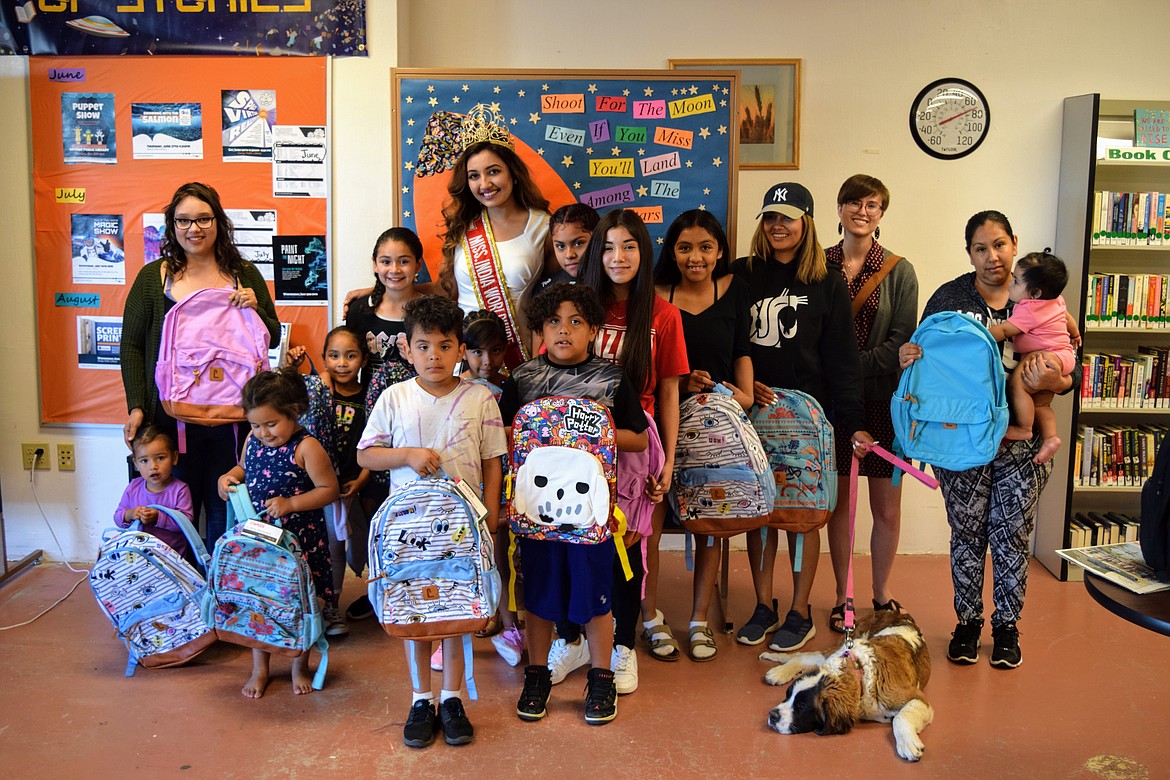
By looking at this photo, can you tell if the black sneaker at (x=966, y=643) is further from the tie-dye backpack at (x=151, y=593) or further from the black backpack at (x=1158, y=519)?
the tie-dye backpack at (x=151, y=593)

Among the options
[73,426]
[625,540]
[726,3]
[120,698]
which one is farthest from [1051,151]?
[73,426]

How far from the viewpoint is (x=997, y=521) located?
9.87ft

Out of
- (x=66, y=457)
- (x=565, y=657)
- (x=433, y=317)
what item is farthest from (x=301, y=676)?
(x=66, y=457)

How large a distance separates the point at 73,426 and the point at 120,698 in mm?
1608

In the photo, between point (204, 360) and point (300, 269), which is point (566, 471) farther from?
point (300, 269)

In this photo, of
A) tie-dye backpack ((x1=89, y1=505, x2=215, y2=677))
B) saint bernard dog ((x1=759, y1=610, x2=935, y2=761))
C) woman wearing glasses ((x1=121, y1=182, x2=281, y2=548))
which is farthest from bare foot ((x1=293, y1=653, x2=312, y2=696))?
saint bernard dog ((x1=759, y1=610, x2=935, y2=761))

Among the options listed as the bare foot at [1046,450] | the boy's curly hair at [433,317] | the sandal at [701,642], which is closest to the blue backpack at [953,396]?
the bare foot at [1046,450]

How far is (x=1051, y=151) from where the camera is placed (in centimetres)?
403

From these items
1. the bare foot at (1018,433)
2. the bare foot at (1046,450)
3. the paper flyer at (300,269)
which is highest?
the paper flyer at (300,269)

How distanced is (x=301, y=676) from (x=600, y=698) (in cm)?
97

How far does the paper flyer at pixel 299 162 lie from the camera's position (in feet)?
12.5

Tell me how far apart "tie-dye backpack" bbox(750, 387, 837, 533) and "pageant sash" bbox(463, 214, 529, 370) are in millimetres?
895

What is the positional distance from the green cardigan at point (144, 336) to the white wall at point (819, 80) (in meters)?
0.86

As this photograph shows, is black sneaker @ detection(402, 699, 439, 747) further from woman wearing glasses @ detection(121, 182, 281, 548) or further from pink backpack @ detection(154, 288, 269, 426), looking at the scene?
pink backpack @ detection(154, 288, 269, 426)
